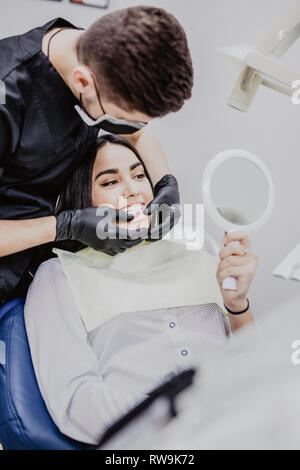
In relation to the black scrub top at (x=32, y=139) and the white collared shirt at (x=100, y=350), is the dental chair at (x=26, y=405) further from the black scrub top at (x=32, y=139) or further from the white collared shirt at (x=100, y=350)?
the black scrub top at (x=32, y=139)

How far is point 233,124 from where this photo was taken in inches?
48.1

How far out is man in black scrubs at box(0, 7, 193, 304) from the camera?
0.89m

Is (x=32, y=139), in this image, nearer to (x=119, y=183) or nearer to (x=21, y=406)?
(x=119, y=183)

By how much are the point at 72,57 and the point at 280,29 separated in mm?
508

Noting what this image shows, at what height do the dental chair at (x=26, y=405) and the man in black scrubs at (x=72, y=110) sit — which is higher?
the man in black scrubs at (x=72, y=110)

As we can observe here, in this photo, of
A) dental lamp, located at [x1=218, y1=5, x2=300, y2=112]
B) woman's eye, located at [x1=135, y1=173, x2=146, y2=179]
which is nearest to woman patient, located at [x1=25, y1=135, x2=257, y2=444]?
woman's eye, located at [x1=135, y1=173, x2=146, y2=179]

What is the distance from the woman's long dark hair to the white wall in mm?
128

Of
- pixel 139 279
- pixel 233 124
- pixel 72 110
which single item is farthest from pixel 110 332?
pixel 233 124

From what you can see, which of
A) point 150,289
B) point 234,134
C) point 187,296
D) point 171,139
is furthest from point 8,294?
point 234,134

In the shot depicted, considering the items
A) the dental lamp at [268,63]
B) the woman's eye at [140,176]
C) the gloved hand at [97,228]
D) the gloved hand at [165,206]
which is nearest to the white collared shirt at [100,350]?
the gloved hand at [97,228]

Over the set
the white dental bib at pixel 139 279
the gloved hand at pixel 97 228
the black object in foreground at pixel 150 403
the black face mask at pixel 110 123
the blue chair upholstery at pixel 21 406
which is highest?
the black face mask at pixel 110 123

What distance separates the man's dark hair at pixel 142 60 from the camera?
0.88 m

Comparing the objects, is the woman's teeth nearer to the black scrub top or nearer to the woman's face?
the woman's face
